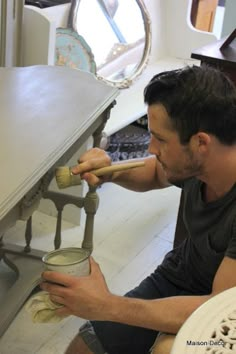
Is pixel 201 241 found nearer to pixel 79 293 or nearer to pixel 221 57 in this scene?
pixel 79 293

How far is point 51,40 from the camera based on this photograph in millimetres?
2107

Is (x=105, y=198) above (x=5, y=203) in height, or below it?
below

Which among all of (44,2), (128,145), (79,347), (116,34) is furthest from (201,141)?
(116,34)

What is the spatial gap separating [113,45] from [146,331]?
167 centimetres

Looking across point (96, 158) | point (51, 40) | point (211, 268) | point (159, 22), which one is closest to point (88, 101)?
point (96, 158)

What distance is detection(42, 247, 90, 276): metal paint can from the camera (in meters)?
1.09

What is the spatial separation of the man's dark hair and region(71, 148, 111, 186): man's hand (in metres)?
0.20

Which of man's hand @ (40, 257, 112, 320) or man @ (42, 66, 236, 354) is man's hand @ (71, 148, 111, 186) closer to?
man @ (42, 66, 236, 354)

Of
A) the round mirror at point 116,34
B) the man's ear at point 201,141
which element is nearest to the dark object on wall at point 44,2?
the round mirror at point 116,34

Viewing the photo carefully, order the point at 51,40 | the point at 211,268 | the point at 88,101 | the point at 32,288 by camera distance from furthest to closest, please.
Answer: the point at 51,40 < the point at 32,288 < the point at 88,101 < the point at 211,268

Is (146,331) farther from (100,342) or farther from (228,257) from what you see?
(228,257)

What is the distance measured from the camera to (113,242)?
233cm

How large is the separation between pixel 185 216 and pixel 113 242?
3.05 feet

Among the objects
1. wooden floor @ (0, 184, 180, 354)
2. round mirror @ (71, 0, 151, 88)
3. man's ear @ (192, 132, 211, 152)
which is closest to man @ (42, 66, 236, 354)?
man's ear @ (192, 132, 211, 152)
